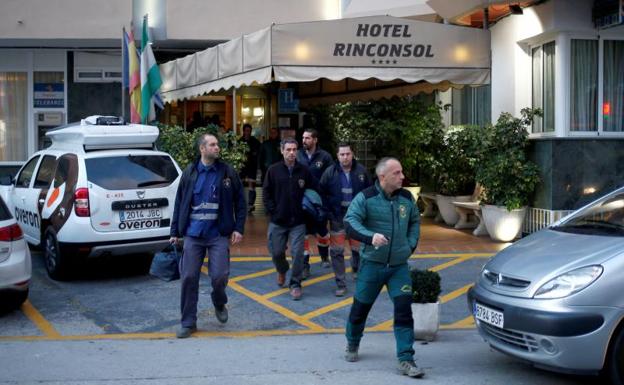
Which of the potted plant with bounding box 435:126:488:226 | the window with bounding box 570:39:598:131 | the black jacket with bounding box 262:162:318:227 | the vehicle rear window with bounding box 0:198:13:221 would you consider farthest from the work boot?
the window with bounding box 570:39:598:131

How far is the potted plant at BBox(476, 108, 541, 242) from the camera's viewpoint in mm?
11984

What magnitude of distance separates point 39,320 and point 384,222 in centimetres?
397

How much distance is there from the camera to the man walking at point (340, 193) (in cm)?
905

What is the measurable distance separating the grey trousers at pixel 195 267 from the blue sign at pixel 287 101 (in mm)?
9715

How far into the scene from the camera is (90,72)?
54.2 ft

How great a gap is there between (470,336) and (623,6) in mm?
5763

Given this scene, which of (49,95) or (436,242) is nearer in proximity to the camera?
(436,242)

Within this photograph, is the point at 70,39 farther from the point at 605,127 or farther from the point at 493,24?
the point at 605,127

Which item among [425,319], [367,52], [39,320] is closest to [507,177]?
[367,52]

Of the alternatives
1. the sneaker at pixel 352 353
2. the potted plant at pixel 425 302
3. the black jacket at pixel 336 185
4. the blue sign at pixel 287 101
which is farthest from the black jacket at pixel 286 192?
the blue sign at pixel 287 101

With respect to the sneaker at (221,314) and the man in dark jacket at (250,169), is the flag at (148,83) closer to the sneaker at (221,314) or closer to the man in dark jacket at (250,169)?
the man in dark jacket at (250,169)

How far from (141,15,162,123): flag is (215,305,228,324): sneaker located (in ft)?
18.4

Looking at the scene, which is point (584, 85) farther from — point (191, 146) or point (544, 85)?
point (191, 146)

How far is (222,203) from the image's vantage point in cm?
732
